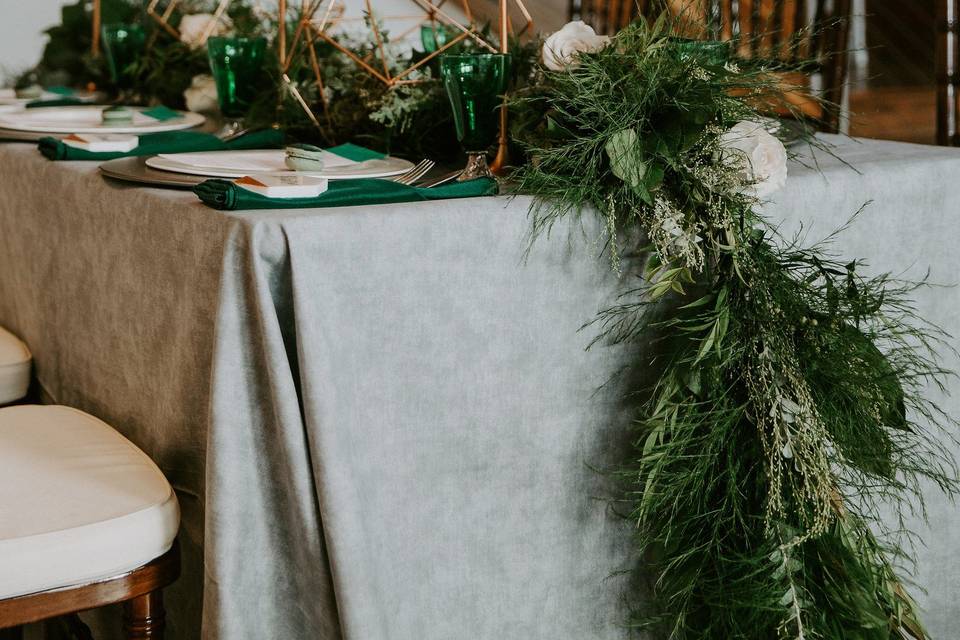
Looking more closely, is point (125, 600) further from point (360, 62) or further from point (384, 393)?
point (360, 62)

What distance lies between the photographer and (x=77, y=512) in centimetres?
91

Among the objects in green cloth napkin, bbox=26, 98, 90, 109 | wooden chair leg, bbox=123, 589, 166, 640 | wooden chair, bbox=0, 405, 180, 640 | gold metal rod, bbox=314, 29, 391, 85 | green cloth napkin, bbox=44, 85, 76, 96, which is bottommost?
wooden chair leg, bbox=123, 589, 166, 640

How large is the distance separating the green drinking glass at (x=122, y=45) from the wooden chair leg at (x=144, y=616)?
4.59 ft

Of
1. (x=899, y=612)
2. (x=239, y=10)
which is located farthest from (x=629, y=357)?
(x=239, y=10)

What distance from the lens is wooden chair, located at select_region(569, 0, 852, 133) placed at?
1.08 metres

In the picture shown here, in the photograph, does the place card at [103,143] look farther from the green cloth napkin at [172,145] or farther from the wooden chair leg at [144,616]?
the wooden chair leg at [144,616]

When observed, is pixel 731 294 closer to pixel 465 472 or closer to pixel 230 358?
pixel 465 472

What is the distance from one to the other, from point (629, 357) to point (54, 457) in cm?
60

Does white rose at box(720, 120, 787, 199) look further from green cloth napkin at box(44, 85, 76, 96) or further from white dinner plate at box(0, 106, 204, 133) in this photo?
green cloth napkin at box(44, 85, 76, 96)

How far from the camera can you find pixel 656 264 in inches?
39.1

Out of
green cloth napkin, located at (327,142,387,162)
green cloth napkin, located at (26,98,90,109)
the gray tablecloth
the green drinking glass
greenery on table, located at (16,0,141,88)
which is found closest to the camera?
the gray tablecloth

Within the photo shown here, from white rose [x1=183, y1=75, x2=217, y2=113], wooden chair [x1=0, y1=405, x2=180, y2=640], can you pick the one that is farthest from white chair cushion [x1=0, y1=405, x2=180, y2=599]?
white rose [x1=183, y1=75, x2=217, y2=113]

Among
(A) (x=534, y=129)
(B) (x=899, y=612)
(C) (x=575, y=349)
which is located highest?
(A) (x=534, y=129)

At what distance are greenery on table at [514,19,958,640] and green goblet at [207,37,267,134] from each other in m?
0.72
